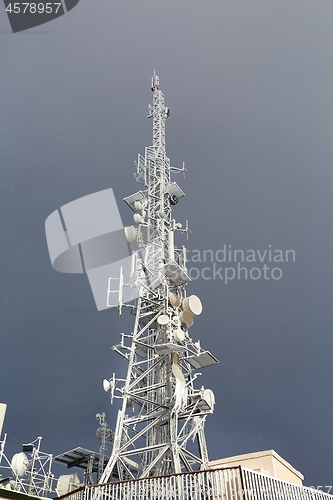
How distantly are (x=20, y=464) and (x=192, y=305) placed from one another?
1134 cm

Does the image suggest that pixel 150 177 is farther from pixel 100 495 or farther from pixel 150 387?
pixel 100 495

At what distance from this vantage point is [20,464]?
21219 millimetres

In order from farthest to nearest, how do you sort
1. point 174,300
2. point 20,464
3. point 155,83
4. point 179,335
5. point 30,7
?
point 155,83 → point 30,7 → point 174,300 → point 179,335 → point 20,464

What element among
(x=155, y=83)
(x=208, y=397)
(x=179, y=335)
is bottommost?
(x=208, y=397)

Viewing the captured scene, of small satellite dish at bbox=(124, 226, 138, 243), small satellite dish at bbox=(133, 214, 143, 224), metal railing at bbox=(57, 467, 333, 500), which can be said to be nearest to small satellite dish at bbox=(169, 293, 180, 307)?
small satellite dish at bbox=(124, 226, 138, 243)

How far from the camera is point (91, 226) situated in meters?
35.7

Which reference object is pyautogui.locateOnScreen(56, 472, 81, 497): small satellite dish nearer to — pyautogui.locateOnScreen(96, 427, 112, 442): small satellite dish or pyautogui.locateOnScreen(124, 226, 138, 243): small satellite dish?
pyautogui.locateOnScreen(96, 427, 112, 442): small satellite dish

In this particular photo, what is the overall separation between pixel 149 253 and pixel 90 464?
40.1 ft

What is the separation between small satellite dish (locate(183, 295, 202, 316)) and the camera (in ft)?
81.0

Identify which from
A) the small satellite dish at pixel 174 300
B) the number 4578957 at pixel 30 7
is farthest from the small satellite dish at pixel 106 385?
the number 4578957 at pixel 30 7

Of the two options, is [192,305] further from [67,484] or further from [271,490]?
[67,484]

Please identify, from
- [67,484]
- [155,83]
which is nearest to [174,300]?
[67,484]

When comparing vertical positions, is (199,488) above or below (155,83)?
below

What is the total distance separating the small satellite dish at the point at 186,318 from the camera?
24594 mm
